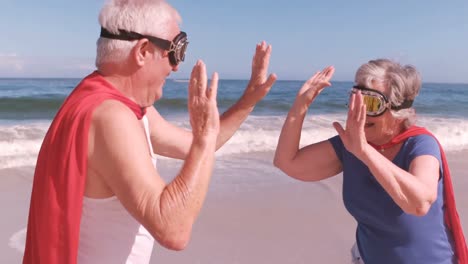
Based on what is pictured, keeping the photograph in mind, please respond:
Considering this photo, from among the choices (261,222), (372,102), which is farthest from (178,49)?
(261,222)

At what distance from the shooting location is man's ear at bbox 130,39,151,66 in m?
1.78

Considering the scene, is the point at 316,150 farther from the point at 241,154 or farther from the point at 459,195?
the point at 241,154

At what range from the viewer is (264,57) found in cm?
275

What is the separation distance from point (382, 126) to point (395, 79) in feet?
0.77

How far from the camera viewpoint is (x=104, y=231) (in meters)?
1.78

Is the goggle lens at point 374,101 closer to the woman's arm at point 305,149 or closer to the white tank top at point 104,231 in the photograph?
the woman's arm at point 305,149

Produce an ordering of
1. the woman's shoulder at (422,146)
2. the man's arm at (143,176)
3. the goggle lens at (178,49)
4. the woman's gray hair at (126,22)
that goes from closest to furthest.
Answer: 1. the man's arm at (143,176)
2. the woman's gray hair at (126,22)
3. the goggle lens at (178,49)
4. the woman's shoulder at (422,146)

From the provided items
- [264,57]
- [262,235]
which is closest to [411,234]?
[264,57]

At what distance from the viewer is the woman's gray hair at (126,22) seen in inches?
69.8

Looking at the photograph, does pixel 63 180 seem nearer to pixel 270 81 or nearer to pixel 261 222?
pixel 270 81

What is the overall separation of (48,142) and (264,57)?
4.64 feet

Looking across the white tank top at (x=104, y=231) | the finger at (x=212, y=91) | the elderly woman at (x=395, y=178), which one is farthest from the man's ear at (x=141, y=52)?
the elderly woman at (x=395, y=178)

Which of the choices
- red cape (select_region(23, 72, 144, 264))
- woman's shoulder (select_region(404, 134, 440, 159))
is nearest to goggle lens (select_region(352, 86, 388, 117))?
woman's shoulder (select_region(404, 134, 440, 159))

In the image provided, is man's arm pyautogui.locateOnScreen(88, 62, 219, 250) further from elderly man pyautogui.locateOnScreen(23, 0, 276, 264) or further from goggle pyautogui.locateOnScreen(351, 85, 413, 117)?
goggle pyautogui.locateOnScreen(351, 85, 413, 117)
